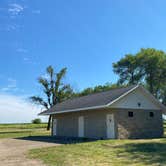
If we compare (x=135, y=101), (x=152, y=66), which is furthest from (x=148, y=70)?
(x=135, y=101)

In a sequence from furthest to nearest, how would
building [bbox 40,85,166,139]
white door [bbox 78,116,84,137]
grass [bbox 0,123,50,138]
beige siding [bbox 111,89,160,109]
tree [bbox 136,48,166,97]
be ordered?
tree [bbox 136,48,166,97]
grass [bbox 0,123,50,138]
white door [bbox 78,116,84,137]
beige siding [bbox 111,89,160,109]
building [bbox 40,85,166,139]

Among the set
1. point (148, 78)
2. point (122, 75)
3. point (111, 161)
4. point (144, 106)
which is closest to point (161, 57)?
point (148, 78)

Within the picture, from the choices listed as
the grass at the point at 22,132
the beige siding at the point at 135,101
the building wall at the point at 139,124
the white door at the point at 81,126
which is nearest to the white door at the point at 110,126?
the building wall at the point at 139,124

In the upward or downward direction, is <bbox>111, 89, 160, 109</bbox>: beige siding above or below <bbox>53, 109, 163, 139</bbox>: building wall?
above

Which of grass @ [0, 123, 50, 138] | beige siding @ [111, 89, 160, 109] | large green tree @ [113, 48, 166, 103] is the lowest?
grass @ [0, 123, 50, 138]

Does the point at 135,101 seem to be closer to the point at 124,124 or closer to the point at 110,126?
the point at 124,124

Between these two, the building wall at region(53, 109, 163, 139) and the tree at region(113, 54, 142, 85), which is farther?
the tree at region(113, 54, 142, 85)

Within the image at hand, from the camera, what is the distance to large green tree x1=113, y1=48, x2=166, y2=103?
40.1m

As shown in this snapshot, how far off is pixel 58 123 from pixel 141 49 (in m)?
23.4

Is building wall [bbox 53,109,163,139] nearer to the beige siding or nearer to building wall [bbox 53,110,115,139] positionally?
building wall [bbox 53,110,115,139]

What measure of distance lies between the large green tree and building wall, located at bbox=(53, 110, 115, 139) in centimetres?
1999

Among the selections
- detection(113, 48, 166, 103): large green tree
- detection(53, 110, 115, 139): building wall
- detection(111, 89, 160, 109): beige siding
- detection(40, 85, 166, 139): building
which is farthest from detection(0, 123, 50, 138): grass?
detection(113, 48, 166, 103): large green tree

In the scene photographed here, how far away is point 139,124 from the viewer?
67.2ft

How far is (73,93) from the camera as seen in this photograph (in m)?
48.3
